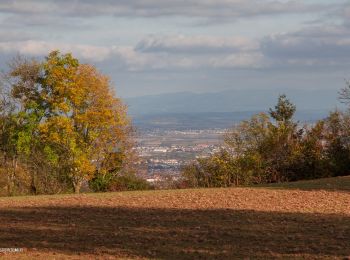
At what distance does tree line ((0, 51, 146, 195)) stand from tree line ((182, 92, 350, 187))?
5.53 metres

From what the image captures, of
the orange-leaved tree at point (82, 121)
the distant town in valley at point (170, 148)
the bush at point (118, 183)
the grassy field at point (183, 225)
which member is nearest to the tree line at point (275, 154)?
the distant town in valley at point (170, 148)

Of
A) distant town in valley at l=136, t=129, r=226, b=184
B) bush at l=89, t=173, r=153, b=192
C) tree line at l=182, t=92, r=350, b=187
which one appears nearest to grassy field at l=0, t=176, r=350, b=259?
bush at l=89, t=173, r=153, b=192

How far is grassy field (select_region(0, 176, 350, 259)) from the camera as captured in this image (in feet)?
45.2

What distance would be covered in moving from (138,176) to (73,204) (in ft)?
58.4

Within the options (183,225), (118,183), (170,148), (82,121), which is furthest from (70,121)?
(170,148)

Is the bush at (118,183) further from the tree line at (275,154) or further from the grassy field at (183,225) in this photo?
the grassy field at (183,225)

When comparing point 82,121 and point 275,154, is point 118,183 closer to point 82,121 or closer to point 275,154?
point 82,121

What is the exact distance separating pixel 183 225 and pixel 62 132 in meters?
24.7

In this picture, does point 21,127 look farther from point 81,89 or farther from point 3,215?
point 3,215

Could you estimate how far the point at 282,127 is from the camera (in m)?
45.7

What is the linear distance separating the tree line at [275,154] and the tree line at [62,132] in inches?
218

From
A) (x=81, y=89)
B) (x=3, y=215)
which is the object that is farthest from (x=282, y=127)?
(x=3, y=215)

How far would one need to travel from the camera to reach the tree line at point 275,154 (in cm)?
4131

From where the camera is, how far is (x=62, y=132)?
135 ft
